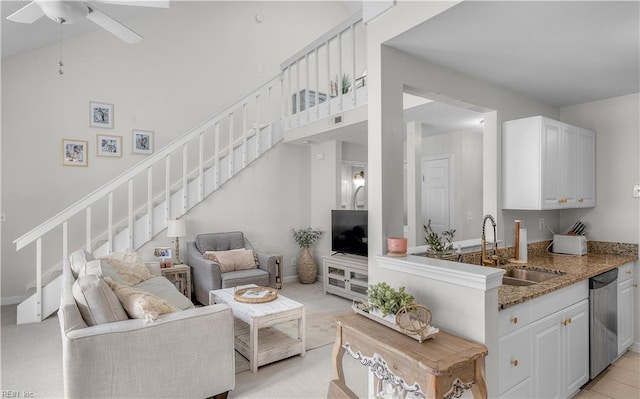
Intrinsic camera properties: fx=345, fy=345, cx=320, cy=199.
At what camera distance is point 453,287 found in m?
1.71

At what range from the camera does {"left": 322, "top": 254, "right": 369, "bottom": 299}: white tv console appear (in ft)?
14.8

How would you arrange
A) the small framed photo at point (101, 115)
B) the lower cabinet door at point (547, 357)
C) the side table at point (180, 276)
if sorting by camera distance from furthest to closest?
the small framed photo at point (101, 115) < the side table at point (180, 276) < the lower cabinet door at point (547, 357)

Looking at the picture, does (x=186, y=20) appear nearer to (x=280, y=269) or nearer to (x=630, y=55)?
(x=280, y=269)

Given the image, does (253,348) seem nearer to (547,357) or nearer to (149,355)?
(149,355)

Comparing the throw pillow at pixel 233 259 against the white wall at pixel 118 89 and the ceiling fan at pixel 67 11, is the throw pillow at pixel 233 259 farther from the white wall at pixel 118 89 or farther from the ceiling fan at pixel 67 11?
the ceiling fan at pixel 67 11

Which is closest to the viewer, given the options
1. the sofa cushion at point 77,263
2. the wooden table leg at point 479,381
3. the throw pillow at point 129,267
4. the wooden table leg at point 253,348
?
the wooden table leg at point 479,381

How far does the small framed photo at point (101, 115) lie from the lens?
4.98 meters

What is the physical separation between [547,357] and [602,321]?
2.91ft

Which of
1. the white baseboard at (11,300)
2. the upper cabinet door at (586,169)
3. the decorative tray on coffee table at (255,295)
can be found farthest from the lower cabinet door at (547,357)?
the white baseboard at (11,300)

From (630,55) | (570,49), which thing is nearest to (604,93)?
(630,55)

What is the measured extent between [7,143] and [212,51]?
3.25 meters

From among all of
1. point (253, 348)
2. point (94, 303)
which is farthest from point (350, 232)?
point (94, 303)

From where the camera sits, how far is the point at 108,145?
5.11 meters

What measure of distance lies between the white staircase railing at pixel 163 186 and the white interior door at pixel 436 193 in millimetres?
1864
